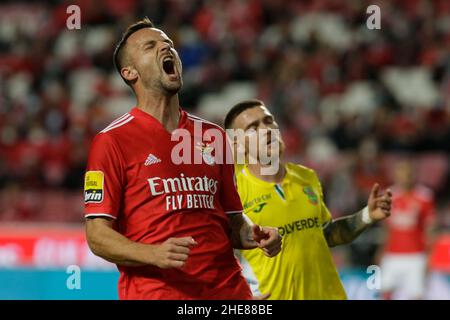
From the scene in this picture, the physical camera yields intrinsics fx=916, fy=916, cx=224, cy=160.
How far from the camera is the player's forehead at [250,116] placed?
242 inches

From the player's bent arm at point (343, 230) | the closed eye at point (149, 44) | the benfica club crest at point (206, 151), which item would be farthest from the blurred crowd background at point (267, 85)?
the closed eye at point (149, 44)

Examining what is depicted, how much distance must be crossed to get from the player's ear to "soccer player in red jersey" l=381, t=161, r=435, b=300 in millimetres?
7557

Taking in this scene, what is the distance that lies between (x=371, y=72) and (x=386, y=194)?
10.2 m

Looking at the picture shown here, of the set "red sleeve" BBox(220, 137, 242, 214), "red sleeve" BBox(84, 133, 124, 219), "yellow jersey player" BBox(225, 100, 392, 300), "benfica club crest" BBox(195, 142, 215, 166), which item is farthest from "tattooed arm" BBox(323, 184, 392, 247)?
"red sleeve" BBox(84, 133, 124, 219)

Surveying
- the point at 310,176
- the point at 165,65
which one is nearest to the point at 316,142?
the point at 310,176

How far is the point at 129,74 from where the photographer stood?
15.7 ft

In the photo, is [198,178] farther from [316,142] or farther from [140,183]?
[316,142]

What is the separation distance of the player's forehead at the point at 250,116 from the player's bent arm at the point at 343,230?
0.86 m

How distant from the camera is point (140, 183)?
4.49 m

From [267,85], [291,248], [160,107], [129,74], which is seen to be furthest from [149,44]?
[267,85]

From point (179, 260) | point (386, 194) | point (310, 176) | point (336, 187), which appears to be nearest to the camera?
point (179, 260)

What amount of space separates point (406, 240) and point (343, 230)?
6309 mm

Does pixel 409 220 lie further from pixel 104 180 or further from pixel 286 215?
pixel 104 180

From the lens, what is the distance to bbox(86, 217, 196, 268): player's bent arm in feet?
13.3
